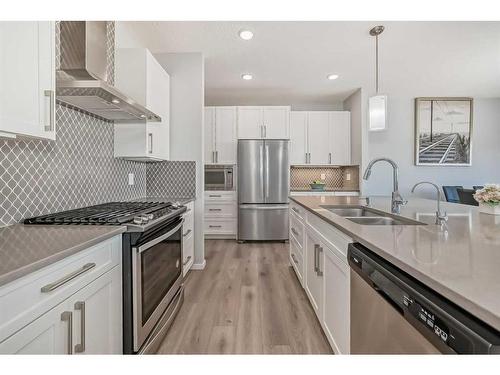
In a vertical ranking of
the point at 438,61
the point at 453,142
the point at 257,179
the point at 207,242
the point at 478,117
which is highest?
the point at 438,61

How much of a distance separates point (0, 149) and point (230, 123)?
144 inches

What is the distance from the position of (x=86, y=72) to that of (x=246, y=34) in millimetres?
1794

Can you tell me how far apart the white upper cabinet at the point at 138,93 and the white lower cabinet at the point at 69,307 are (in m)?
1.33

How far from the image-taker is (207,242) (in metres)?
4.59

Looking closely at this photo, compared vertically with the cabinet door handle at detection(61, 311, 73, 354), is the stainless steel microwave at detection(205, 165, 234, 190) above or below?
above

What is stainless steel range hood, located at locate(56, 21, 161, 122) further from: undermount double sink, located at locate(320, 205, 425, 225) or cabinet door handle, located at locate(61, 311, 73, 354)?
undermount double sink, located at locate(320, 205, 425, 225)

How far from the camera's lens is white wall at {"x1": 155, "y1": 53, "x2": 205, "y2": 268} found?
3256mm

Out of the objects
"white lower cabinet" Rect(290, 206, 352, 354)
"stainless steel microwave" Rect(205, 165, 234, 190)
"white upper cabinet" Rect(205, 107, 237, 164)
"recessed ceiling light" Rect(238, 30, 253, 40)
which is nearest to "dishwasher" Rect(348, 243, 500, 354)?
"white lower cabinet" Rect(290, 206, 352, 354)

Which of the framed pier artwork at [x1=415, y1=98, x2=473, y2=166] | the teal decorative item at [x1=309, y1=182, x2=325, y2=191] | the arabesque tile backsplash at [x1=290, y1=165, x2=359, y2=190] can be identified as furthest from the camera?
the arabesque tile backsplash at [x1=290, y1=165, x2=359, y2=190]

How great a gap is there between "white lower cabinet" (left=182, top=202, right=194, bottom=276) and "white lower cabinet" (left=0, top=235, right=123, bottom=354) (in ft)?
4.62

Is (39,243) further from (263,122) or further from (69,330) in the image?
(263,122)
